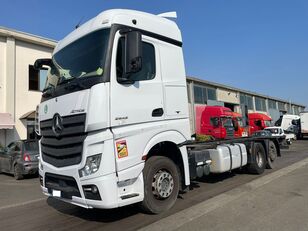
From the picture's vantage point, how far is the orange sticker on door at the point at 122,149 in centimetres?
483

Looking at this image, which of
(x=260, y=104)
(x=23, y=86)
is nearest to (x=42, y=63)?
(x=23, y=86)

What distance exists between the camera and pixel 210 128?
2438 centimetres

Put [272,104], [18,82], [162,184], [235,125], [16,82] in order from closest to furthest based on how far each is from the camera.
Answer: [162,184] → [16,82] → [18,82] → [235,125] → [272,104]

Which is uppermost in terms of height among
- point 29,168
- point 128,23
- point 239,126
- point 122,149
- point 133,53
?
point 128,23

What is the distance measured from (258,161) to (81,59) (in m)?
7.01

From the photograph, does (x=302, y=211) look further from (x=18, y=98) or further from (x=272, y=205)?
(x=18, y=98)

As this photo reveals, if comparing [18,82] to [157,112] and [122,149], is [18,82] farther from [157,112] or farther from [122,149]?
[122,149]

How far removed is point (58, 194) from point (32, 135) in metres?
16.9

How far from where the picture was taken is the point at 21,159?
38.7 ft

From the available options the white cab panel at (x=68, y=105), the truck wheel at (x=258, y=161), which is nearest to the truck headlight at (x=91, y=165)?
the white cab panel at (x=68, y=105)

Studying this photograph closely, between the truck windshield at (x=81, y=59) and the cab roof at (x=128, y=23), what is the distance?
0.13m

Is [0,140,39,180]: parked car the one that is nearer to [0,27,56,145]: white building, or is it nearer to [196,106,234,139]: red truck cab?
[0,27,56,145]: white building

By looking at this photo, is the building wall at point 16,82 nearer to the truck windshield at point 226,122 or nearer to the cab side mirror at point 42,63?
the truck windshield at point 226,122

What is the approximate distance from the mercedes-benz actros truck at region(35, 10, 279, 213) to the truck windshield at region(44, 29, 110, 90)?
0.02 metres
